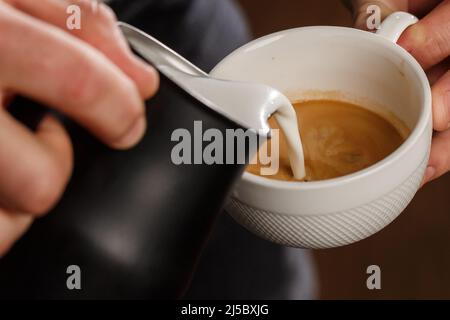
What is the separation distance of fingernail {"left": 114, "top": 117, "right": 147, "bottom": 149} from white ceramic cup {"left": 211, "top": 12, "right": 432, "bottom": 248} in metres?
0.12

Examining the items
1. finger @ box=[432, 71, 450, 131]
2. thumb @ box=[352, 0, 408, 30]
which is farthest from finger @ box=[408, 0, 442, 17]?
finger @ box=[432, 71, 450, 131]

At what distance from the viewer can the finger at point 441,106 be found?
18.3 inches

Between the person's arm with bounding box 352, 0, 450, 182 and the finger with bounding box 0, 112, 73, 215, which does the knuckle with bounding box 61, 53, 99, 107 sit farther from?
the person's arm with bounding box 352, 0, 450, 182

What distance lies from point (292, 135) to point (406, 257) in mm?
464

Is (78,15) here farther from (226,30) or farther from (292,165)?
(226,30)

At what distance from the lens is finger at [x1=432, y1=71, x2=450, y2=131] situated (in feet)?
1.52

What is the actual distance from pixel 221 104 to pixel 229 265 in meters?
0.33

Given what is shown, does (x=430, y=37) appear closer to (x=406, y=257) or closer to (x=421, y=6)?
(x=421, y=6)

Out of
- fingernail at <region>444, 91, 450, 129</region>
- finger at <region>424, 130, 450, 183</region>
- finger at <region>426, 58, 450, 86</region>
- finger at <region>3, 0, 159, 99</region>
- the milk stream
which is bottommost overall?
finger at <region>3, 0, 159, 99</region>

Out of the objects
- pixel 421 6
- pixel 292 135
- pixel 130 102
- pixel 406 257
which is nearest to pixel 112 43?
pixel 130 102

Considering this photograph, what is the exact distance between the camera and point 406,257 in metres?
0.83

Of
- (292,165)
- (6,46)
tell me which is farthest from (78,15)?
(292,165)

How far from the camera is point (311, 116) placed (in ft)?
1.72

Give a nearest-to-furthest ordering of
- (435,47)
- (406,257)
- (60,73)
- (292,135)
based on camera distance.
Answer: (60,73)
(292,135)
(435,47)
(406,257)
